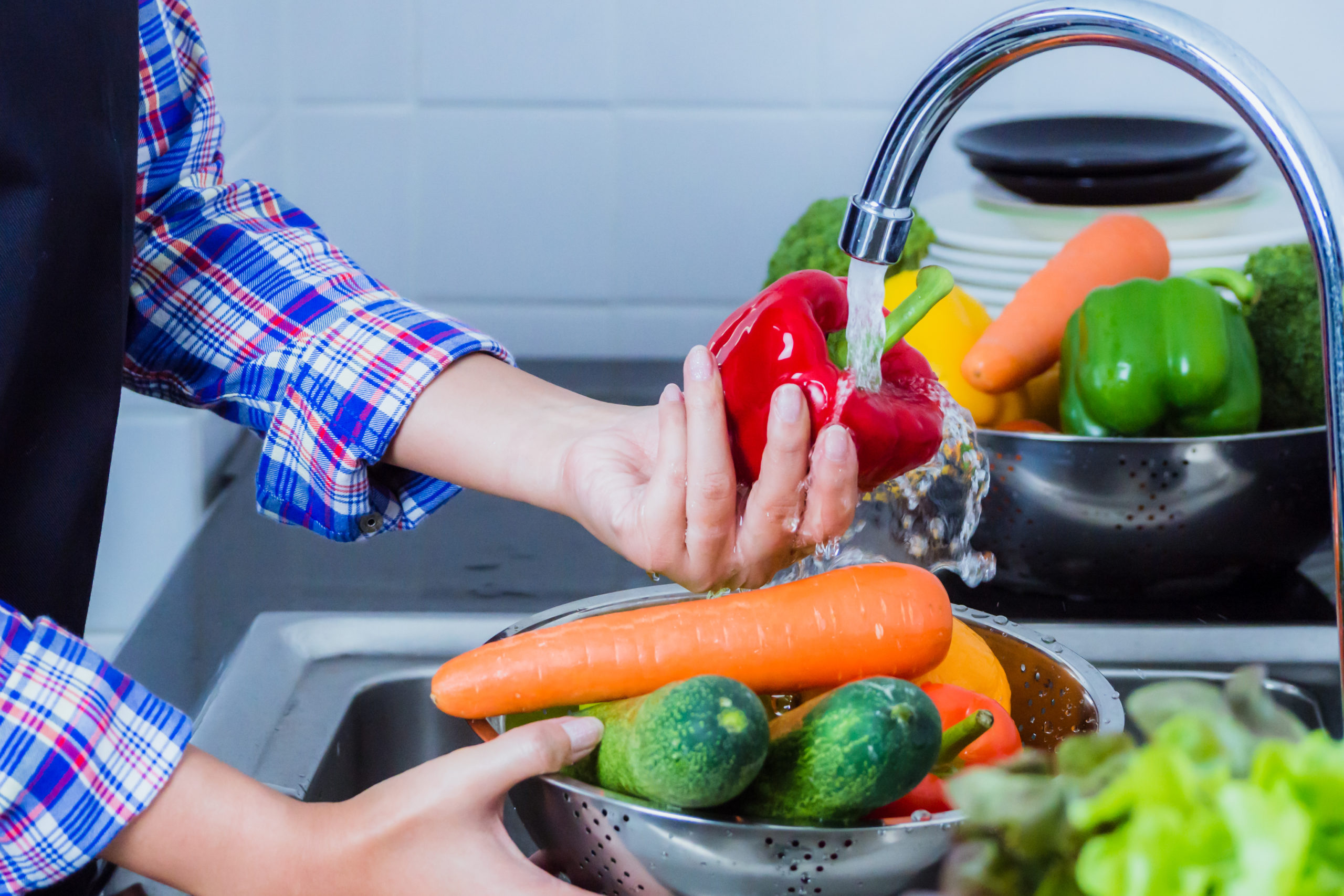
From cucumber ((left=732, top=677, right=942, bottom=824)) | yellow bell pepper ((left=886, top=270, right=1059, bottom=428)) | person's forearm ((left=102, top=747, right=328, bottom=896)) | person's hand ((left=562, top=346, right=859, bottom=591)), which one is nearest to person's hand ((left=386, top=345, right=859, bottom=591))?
person's hand ((left=562, top=346, right=859, bottom=591))

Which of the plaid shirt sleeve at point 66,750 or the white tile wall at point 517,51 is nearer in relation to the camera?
the plaid shirt sleeve at point 66,750

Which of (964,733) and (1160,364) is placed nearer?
(964,733)

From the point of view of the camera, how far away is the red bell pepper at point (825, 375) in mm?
639

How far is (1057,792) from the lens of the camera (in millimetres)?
291

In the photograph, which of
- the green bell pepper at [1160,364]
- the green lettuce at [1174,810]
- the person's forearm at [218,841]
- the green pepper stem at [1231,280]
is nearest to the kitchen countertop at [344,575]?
the person's forearm at [218,841]

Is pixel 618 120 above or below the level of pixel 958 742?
above

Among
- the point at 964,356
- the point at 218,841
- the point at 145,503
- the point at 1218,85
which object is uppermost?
the point at 1218,85

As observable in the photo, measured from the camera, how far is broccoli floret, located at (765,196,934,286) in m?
1.23

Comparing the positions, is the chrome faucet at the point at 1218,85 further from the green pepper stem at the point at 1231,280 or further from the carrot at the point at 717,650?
the green pepper stem at the point at 1231,280

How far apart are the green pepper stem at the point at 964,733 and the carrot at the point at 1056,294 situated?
1.43 feet

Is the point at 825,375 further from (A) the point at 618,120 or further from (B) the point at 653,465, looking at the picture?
(A) the point at 618,120

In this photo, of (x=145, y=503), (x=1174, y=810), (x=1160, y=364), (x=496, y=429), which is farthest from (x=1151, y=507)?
(x=145, y=503)

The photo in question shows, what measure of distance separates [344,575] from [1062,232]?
0.69 meters

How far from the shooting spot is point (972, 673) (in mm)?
689
